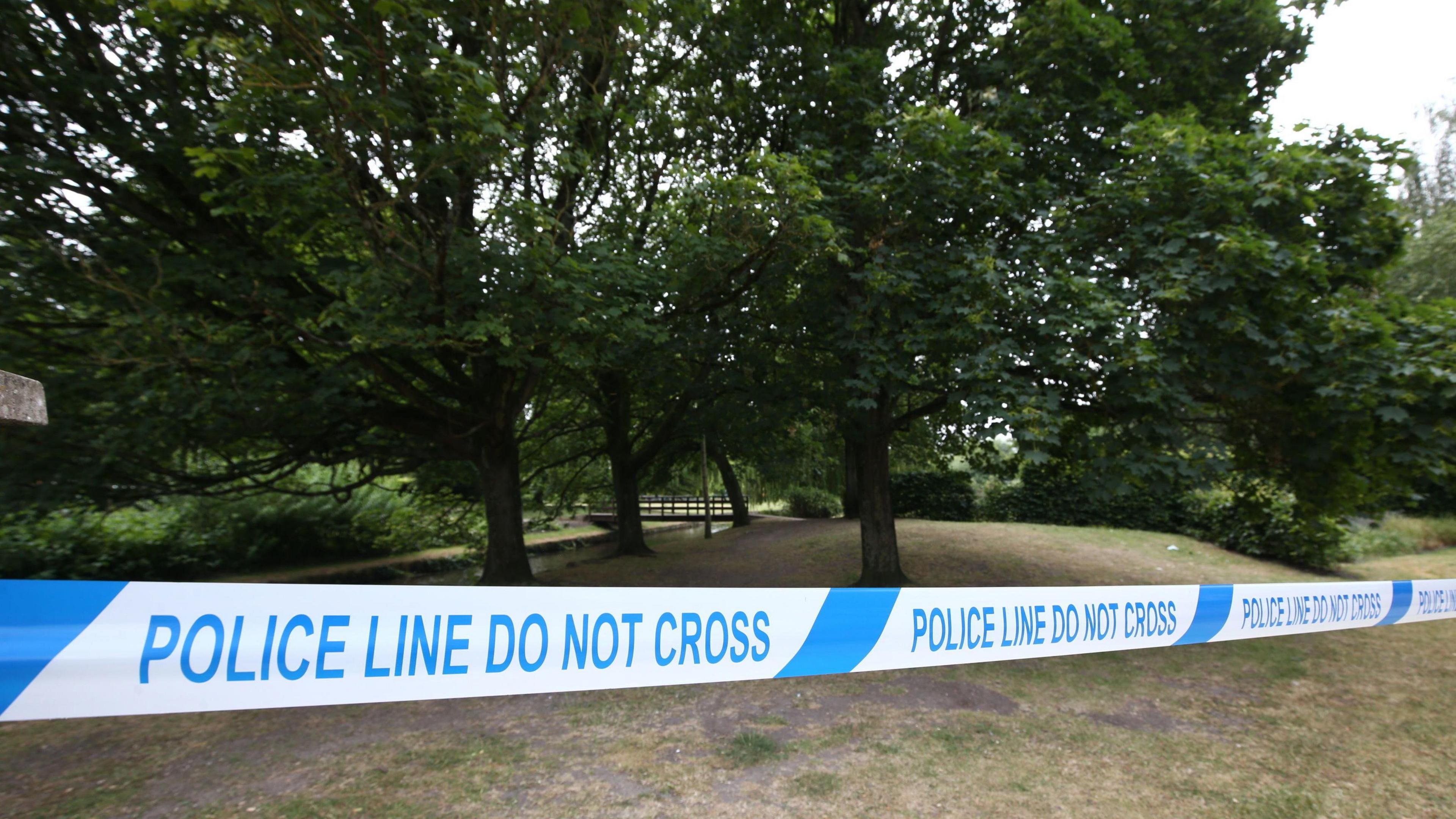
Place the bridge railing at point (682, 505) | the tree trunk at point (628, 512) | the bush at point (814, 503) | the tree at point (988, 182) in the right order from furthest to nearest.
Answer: the bridge railing at point (682, 505) < the bush at point (814, 503) < the tree trunk at point (628, 512) < the tree at point (988, 182)

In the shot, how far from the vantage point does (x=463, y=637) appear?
3.16 metres

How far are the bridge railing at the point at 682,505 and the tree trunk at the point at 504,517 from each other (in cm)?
1995

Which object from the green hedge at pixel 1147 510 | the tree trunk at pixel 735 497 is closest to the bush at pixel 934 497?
the green hedge at pixel 1147 510

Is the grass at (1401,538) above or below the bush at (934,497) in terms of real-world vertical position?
below

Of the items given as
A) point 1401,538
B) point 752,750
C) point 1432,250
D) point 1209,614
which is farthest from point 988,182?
point 1432,250

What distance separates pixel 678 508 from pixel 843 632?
2889cm

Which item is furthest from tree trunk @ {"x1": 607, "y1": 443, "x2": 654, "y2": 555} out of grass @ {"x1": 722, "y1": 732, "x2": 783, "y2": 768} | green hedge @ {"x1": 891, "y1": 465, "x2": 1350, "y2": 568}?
grass @ {"x1": 722, "y1": 732, "x2": 783, "y2": 768}

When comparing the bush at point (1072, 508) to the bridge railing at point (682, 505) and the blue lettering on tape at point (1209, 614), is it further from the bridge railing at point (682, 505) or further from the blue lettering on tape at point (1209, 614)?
the bridge railing at point (682, 505)

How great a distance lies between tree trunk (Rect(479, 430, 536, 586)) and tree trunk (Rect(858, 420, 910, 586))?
506cm

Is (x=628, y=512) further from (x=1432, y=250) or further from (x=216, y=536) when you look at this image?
(x=1432, y=250)

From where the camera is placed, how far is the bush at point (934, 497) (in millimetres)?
A: 20219

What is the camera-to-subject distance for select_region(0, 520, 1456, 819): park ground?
4.58 metres

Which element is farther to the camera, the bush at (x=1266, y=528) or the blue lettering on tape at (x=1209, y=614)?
the bush at (x=1266, y=528)

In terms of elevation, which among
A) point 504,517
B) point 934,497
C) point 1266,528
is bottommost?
point 1266,528
